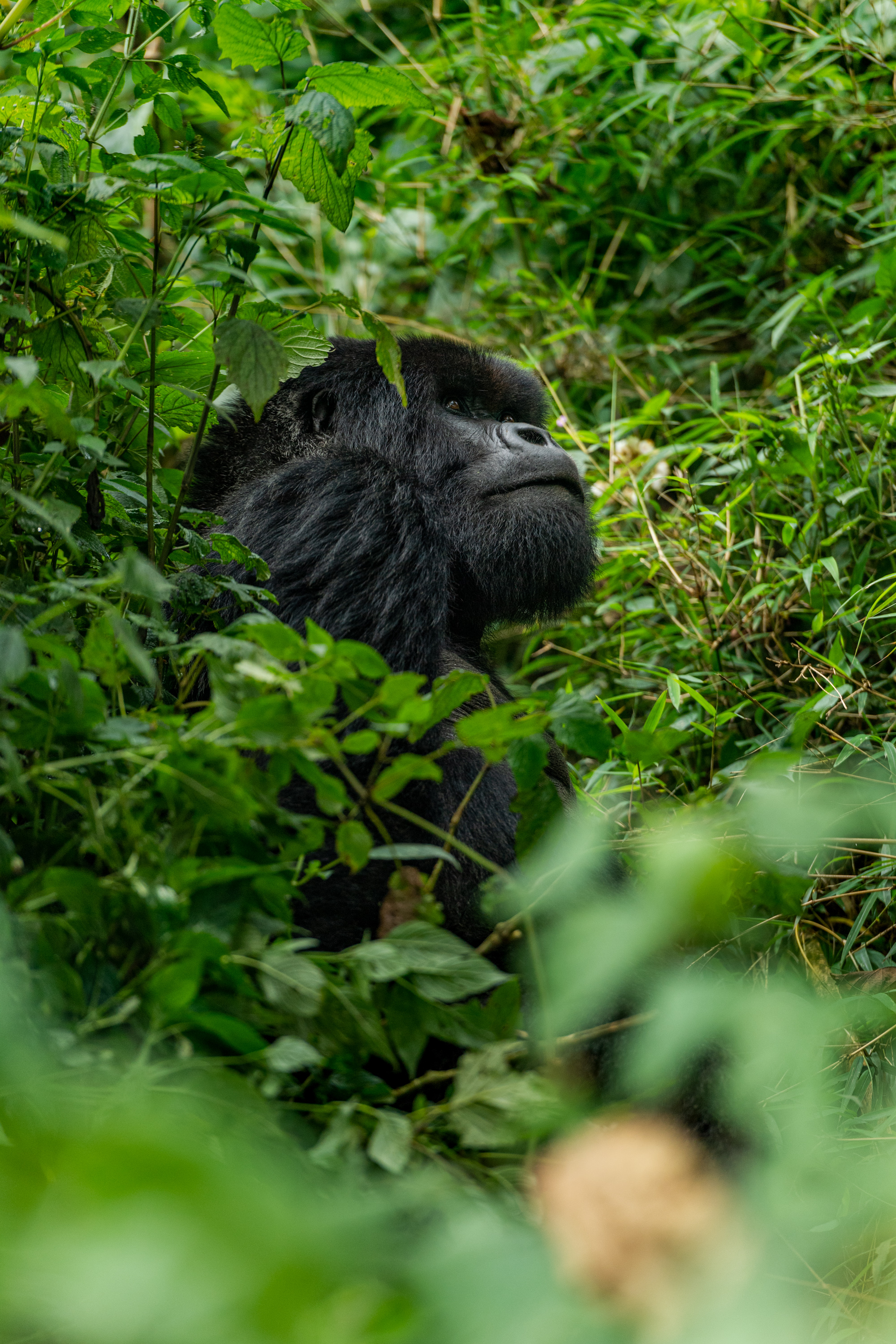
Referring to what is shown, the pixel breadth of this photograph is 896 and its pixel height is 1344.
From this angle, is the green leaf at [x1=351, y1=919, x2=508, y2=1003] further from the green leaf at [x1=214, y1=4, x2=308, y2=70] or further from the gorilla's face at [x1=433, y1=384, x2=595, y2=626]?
the gorilla's face at [x1=433, y1=384, x2=595, y2=626]

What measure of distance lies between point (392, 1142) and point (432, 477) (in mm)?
1887

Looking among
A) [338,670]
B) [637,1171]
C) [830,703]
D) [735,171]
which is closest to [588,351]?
[735,171]

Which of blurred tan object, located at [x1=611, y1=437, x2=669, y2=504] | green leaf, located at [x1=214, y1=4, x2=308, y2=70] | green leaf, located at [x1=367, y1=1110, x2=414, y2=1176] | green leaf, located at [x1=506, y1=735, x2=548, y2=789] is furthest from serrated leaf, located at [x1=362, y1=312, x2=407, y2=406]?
blurred tan object, located at [x1=611, y1=437, x2=669, y2=504]

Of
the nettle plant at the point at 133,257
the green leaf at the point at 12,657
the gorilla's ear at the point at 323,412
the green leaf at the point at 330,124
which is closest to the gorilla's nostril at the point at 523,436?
the gorilla's ear at the point at 323,412

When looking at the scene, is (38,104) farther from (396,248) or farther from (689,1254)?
(396,248)

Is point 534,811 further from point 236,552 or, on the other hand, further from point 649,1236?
point 236,552

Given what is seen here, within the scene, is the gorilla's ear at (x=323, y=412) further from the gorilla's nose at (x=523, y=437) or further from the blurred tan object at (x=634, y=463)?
the blurred tan object at (x=634, y=463)

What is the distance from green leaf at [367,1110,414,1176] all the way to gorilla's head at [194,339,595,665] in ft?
4.31

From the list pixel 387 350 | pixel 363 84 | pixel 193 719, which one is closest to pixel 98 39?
pixel 363 84

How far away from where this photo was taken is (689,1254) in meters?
0.77

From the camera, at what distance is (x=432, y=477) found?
8.99ft

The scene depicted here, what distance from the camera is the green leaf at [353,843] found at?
1.22 metres

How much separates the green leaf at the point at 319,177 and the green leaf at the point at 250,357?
26 cm

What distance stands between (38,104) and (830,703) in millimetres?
2012
